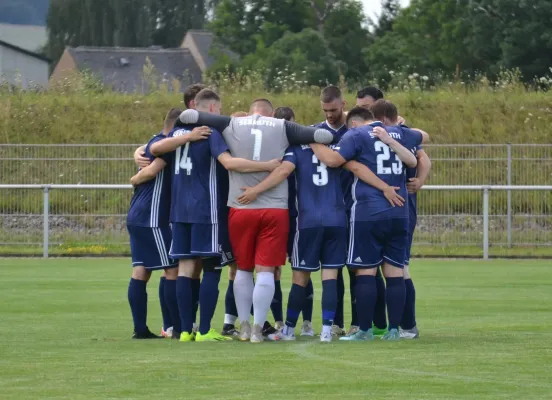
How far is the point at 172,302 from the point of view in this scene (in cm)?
1108

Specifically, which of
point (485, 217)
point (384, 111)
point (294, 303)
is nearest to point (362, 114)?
point (384, 111)

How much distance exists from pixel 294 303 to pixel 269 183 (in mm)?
1041

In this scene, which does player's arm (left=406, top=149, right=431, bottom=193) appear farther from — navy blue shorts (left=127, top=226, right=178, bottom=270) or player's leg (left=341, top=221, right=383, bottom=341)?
navy blue shorts (left=127, top=226, right=178, bottom=270)

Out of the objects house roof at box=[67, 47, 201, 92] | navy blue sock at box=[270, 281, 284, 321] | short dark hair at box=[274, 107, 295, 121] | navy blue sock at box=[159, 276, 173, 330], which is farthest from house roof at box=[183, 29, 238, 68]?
navy blue sock at box=[159, 276, 173, 330]

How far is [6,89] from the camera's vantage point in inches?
1374

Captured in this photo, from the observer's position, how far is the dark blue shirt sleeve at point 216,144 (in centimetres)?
1045

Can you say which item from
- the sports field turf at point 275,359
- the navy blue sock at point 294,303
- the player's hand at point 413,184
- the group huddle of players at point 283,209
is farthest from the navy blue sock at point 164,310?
the player's hand at point 413,184

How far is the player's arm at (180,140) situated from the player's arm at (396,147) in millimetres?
1357

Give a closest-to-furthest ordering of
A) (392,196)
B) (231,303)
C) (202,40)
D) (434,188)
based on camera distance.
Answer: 1. (392,196)
2. (231,303)
3. (434,188)
4. (202,40)

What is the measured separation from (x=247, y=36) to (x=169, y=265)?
57848 mm

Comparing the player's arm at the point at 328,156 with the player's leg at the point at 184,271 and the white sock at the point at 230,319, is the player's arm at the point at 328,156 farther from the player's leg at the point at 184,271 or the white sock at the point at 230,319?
the white sock at the point at 230,319

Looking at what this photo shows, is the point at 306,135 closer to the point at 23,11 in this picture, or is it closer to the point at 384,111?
the point at 384,111

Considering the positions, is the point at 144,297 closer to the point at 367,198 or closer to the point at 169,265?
the point at 169,265

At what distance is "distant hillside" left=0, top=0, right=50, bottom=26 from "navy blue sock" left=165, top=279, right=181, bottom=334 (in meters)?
171
